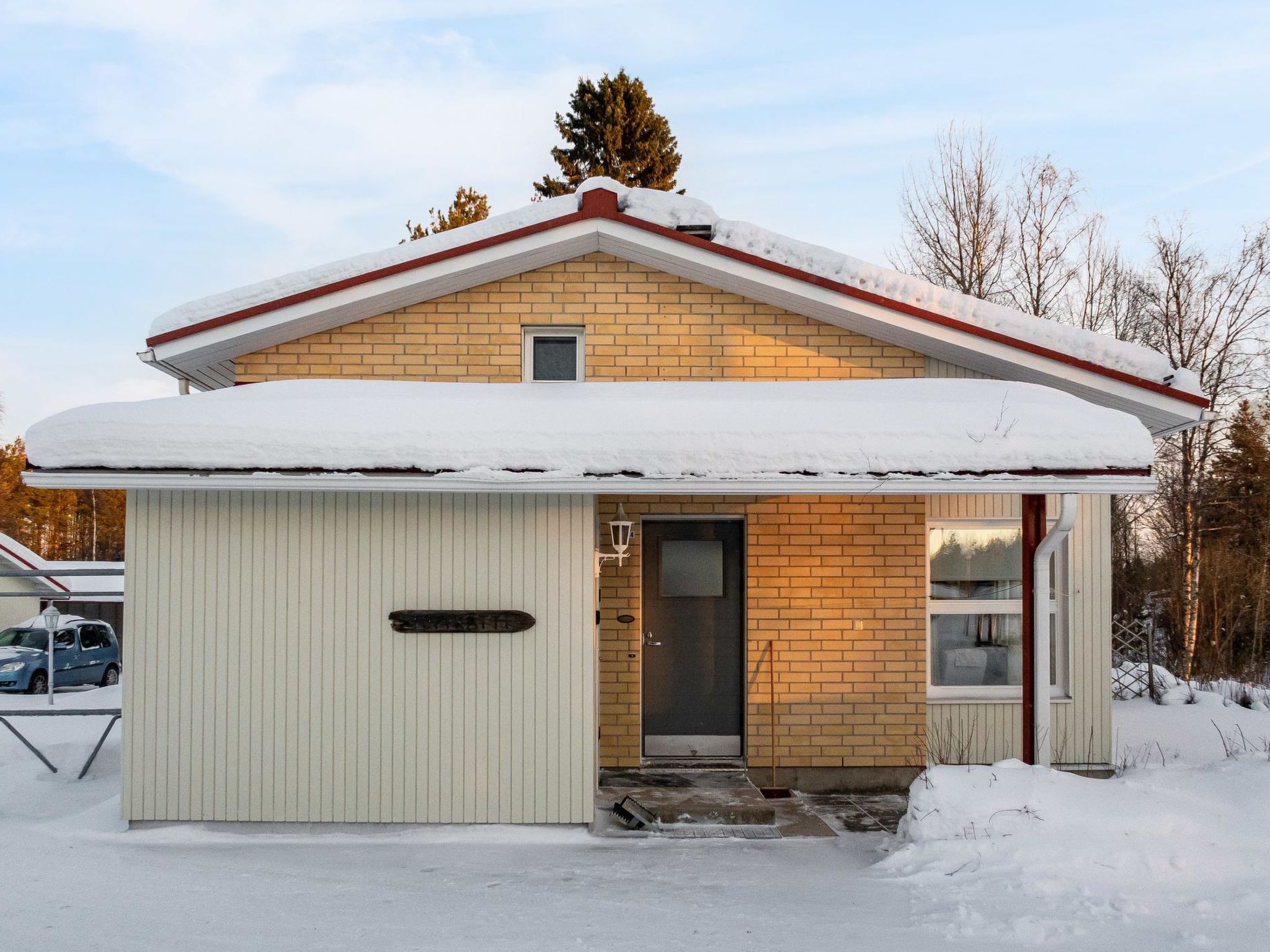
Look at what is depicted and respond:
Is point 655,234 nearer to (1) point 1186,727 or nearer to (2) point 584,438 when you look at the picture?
(2) point 584,438

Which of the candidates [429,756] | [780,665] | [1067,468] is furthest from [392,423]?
[1067,468]

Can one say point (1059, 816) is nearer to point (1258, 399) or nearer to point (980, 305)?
point (980, 305)

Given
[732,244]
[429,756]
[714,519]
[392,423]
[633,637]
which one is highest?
[732,244]

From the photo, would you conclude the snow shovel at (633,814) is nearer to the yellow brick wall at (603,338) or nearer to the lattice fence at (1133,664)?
the yellow brick wall at (603,338)

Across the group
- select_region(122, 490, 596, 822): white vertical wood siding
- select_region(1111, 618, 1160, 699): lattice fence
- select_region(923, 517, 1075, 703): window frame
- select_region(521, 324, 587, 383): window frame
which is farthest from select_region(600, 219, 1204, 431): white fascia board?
select_region(1111, 618, 1160, 699): lattice fence

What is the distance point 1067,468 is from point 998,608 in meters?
2.54

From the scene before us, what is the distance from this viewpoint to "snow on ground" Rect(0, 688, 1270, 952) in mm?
4676

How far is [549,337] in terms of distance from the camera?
862 centimetres

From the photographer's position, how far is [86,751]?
8727mm

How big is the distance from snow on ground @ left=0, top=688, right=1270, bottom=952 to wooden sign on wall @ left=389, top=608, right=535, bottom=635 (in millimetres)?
1400

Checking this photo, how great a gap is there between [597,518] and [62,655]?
48.2 ft

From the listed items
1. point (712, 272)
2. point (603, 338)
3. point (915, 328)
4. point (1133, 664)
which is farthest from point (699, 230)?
point (1133, 664)

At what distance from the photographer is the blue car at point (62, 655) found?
1606 cm

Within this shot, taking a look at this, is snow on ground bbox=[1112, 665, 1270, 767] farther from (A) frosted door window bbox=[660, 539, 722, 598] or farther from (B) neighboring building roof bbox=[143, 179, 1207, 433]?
(A) frosted door window bbox=[660, 539, 722, 598]
